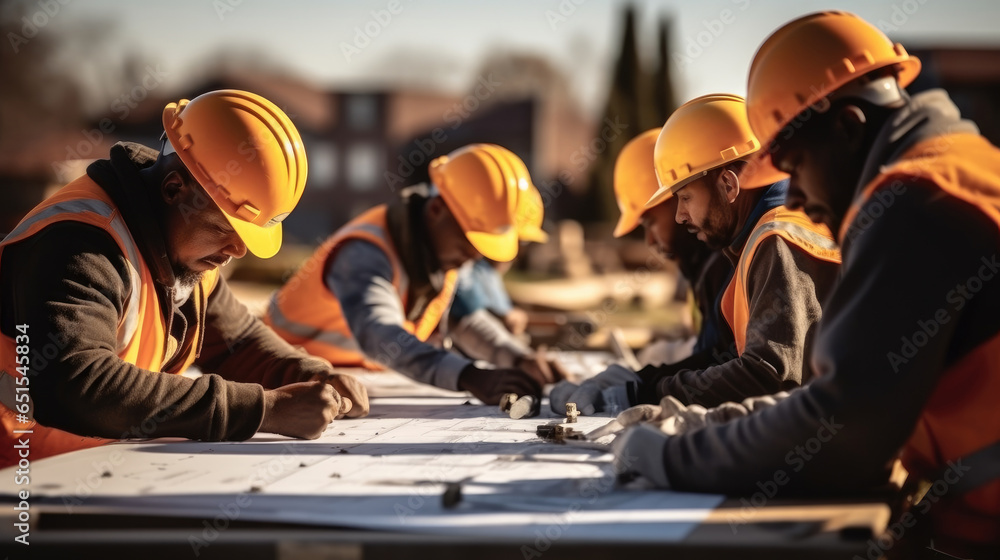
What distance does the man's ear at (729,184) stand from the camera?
348 centimetres

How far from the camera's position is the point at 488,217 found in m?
4.79

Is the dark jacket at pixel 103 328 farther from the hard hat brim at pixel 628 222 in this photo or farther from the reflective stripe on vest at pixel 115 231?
the hard hat brim at pixel 628 222

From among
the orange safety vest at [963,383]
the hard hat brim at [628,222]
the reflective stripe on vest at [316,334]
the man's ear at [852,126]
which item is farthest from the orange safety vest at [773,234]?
the reflective stripe on vest at [316,334]

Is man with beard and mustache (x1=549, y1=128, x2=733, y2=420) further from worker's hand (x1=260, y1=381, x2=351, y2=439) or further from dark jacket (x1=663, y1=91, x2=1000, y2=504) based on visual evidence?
dark jacket (x1=663, y1=91, x2=1000, y2=504)

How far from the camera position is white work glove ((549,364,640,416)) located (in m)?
3.64

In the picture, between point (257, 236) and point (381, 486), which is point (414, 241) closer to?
point (257, 236)

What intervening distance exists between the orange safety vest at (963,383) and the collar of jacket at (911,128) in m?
0.03

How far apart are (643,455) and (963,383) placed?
0.82 m

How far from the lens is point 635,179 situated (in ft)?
15.2

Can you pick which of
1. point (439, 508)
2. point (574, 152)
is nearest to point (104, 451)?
point (439, 508)

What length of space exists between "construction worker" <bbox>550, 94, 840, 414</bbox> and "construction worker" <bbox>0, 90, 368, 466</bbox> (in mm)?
1322

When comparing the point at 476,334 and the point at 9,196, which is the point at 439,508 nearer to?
the point at 476,334

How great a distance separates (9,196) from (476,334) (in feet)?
73.5

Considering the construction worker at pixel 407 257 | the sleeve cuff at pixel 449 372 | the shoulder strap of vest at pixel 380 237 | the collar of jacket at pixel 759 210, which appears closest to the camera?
the collar of jacket at pixel 759 210
